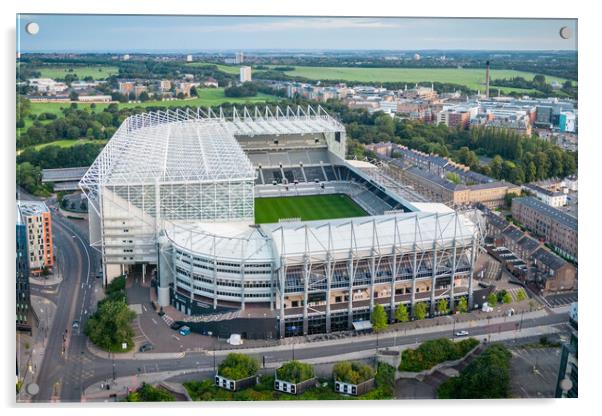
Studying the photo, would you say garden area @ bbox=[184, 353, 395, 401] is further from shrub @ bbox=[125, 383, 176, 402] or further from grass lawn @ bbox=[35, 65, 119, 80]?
grass lawn @ bbox=[35, 65, 119, 80]

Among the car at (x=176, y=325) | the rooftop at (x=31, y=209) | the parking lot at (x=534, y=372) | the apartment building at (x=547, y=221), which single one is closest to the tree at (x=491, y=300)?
the apartment building at (x=547, y=221)

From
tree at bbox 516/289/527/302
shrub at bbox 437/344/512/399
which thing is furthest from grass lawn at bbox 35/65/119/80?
tree at bbox 516/289/527/302

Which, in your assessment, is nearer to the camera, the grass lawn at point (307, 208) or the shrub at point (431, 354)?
the shrub at point (431, 354)

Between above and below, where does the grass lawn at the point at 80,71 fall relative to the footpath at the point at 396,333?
above

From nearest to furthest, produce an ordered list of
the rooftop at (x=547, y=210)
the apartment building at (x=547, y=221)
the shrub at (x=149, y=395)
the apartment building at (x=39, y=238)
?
1. the shrub at (x=149, y=395)
2. the apartment building at (x=39, y=238)
3. the apartment building at (x=547, y=221)
4. the rooftop at (x=547, y=210)

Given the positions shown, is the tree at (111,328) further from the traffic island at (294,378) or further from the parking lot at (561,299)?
the parking lot at (561,299)

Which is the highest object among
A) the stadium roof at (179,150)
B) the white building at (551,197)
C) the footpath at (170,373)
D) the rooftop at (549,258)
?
the stadium roof at (179,150)

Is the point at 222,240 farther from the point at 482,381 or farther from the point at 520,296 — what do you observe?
the point at 520,296
